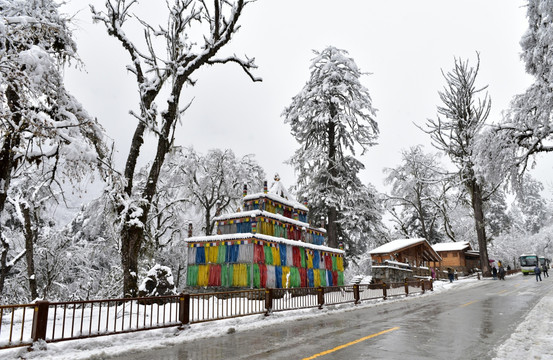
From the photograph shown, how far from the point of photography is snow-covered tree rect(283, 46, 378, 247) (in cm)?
2941

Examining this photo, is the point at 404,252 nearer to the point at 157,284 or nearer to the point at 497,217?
the point at 157,284

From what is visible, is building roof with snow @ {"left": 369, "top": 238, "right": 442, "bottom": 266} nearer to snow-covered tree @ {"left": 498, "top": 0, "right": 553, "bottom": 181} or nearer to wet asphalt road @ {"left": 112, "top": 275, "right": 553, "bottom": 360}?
Answer: snow-covered tree @ {"left": 498, "top": 0, "right": 553, "bottom": 181}

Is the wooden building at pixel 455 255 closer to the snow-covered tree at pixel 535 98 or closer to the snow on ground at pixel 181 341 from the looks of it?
the snow-covered tree at pixel 535 98

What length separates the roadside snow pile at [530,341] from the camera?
640 centimetres

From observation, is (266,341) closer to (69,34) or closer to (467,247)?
(69,34)

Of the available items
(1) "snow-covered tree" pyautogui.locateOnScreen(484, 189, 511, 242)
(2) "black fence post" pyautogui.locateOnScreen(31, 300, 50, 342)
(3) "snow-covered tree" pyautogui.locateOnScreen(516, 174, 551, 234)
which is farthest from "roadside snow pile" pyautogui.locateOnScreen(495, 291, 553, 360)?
(3) "snow-covered tree" pyautogui.locateOnScreen(516, 174, 551, 234)

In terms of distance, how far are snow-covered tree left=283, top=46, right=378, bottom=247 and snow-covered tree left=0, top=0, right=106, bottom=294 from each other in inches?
803

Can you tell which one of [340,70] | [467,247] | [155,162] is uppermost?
[340,70]

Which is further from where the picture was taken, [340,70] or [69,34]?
[340,70]

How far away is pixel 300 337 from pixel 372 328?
239 cm

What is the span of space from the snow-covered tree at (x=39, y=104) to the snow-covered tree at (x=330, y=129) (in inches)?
803

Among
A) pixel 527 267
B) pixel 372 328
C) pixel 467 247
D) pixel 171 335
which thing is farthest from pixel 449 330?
pixel 527 267

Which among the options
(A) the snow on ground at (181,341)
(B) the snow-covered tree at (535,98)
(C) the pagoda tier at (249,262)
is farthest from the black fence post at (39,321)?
(B) the snow-covered tree at (535,98)

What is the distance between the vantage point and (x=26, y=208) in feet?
62.1
